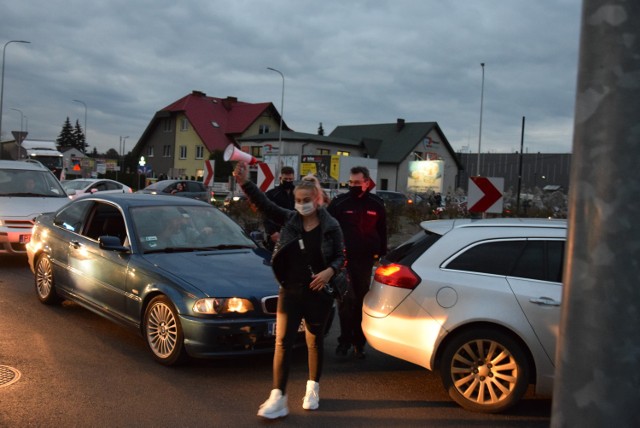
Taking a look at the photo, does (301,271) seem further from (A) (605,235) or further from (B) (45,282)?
(B) (45,282)

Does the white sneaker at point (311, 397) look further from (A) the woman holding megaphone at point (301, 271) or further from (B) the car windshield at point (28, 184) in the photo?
(B) the car windshield at point (28, 184)

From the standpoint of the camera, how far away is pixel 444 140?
231 ft

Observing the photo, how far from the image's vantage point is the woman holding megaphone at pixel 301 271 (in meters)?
4.62

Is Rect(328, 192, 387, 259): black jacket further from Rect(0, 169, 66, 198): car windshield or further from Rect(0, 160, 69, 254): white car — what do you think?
Rect(0, 169, 66, 198): car windshield

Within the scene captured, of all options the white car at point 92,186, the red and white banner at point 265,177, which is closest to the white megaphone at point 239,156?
the red and white banner at point 265,177

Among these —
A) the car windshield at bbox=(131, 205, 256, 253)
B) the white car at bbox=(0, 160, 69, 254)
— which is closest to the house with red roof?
the white car at bbox=(0, 160, 69, 254)

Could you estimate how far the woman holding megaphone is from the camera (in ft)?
15.2

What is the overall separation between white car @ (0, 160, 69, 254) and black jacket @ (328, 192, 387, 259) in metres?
6.79

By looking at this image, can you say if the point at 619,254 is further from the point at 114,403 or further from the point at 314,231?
the point at 114,403

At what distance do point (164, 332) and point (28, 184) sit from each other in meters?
7.94

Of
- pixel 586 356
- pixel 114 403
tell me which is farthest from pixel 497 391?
pixel 586 356

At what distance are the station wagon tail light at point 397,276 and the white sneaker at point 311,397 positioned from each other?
1.04 m

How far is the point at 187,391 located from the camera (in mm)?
5230

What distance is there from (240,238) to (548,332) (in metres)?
3.68
